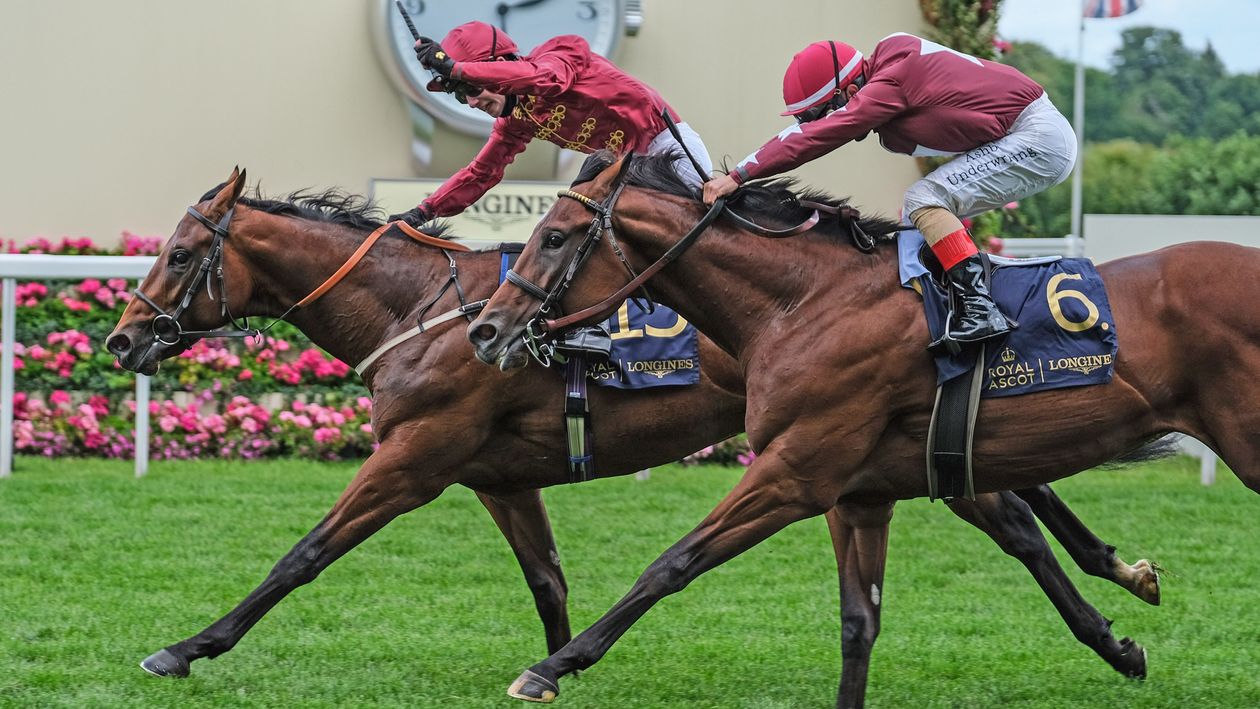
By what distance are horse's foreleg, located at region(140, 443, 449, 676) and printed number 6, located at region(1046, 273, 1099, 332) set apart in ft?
6.18

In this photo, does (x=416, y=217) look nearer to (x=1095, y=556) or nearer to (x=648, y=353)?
(x=648, y=353)

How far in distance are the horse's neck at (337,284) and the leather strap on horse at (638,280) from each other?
3.02ft

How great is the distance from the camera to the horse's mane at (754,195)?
14.5 ft

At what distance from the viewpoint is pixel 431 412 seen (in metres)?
4.81

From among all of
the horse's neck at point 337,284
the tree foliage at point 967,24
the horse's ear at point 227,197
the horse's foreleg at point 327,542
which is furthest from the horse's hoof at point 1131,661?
the tree foliage at point 967,24

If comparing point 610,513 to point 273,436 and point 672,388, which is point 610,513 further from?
point 672,388

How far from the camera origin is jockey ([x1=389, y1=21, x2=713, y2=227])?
5.21 metres

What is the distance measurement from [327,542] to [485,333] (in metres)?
0.93

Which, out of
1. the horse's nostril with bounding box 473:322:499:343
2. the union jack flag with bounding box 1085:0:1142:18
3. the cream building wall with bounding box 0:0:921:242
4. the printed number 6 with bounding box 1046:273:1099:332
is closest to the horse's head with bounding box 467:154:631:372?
the horse's nostril with bounding box 473:322:499:343

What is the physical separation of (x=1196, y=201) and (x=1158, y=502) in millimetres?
11174

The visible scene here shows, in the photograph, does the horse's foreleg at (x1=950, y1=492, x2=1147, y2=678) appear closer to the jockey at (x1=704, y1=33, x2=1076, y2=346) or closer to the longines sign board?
the jockey at (x1=704, y1=33, x2=1076, y2=346)

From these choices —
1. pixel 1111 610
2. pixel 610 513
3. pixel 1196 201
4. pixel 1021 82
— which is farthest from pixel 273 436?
pixel 1196 201

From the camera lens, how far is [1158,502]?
8.44 meters

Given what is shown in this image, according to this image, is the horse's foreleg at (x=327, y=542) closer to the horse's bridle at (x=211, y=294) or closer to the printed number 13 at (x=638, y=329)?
the horse's bridle at (x=211, y=294)
